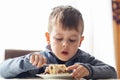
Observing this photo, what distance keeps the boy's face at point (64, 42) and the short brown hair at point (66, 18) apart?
→ 0.03 m

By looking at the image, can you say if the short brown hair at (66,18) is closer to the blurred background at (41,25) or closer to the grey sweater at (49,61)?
the grey sweater at (49,61)

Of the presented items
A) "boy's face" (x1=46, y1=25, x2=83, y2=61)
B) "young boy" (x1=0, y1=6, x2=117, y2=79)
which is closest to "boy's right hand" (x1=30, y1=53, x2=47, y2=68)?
"young boy" (x1=0, y1=6, x2=117, y2=79)

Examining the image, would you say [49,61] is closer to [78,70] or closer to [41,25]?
[78,70]

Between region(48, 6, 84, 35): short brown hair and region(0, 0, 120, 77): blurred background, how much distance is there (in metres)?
1.54

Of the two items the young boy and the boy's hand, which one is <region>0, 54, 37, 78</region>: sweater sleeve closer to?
the young boy

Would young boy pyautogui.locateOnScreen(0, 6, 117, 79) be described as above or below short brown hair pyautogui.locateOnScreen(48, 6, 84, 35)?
below

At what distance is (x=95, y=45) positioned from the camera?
2.89m

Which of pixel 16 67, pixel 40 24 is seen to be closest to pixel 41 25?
pixel 40 24

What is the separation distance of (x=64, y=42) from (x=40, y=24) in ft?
5.90

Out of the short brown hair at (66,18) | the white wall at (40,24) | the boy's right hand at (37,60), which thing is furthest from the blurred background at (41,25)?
the boy's right hand at (37,60)

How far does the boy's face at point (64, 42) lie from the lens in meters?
0.95

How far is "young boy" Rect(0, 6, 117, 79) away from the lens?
0.88m

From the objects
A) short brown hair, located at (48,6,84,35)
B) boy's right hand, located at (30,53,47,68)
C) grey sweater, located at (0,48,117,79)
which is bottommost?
grey sweater, located at (0,48,117,79)

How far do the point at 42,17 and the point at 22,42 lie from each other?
0.33m
